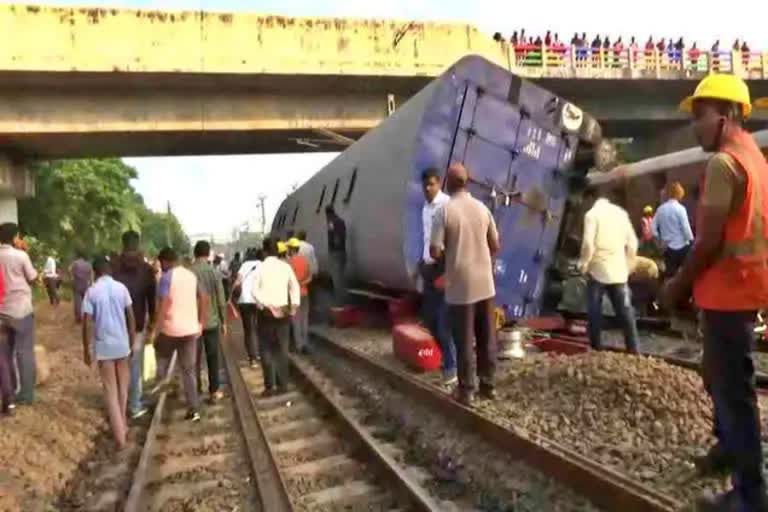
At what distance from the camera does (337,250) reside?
14312 millimetres

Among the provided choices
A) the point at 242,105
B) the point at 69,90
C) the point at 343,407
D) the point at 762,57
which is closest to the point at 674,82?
the point at 762,57

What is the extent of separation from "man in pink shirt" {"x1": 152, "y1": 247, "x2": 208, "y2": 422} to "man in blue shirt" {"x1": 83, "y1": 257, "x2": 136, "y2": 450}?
871 millimetres

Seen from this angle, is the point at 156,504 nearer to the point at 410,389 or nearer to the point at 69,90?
the point at 410,389

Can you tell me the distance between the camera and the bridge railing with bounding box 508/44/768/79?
26.4 m

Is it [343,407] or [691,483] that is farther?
[343,407]

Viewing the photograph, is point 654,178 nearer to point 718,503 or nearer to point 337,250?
point 337,250

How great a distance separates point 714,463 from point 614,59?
25150mm

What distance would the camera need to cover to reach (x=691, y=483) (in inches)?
157

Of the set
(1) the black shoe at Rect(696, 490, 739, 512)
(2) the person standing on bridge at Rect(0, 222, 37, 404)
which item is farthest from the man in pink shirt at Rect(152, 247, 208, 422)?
(1) the black shoe at Rect(696, 490, 739, 512)

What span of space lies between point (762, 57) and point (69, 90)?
77.6 feet

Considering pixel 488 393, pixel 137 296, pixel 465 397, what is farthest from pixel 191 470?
pixel 137 296

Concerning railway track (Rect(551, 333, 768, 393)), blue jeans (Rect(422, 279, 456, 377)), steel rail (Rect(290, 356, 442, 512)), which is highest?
blue jeans (Rect(422, 279, 456, 377))

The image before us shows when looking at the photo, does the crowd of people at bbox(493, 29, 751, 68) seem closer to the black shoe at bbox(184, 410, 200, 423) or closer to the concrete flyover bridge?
the concrete flyover bridge

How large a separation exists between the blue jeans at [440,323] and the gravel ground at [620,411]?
1.60 ft
